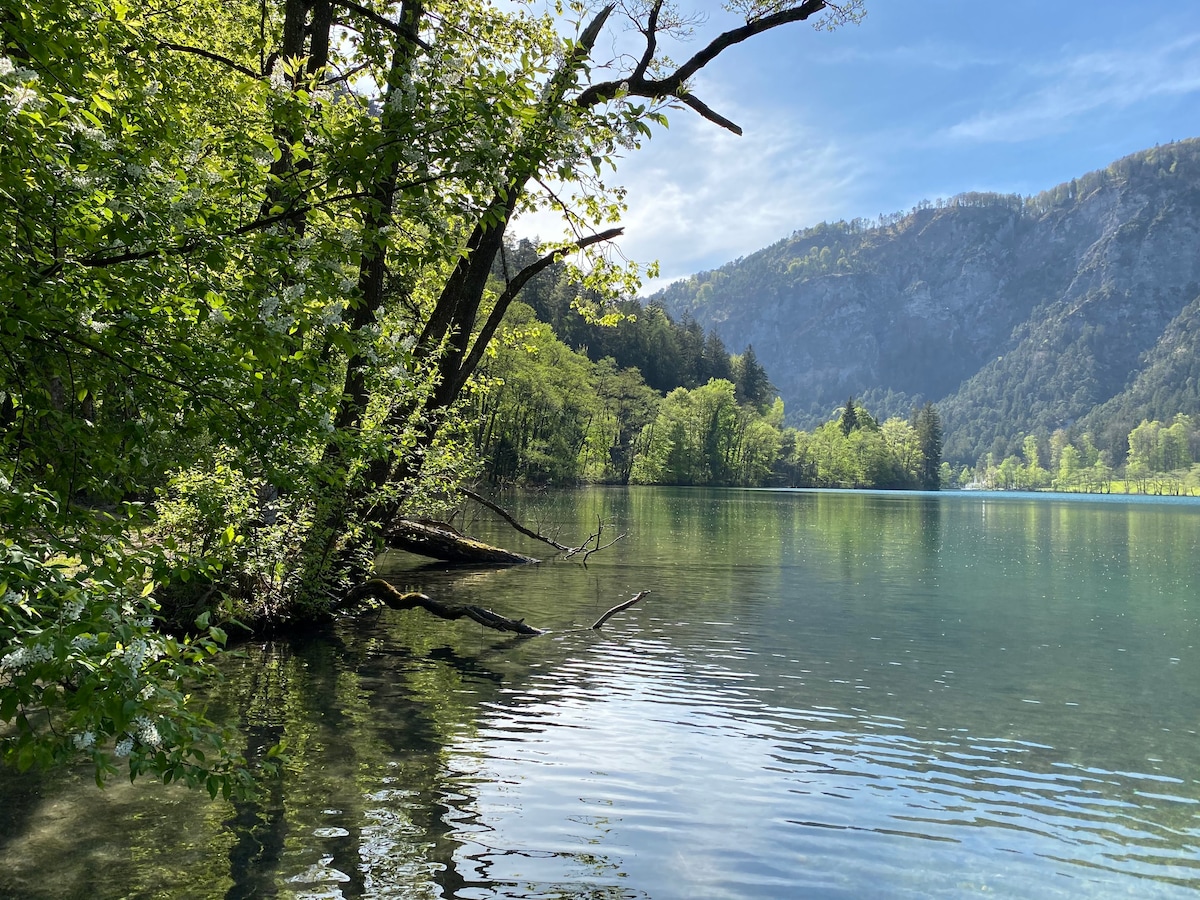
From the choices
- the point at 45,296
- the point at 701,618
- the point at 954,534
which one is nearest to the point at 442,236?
the point at 45,296

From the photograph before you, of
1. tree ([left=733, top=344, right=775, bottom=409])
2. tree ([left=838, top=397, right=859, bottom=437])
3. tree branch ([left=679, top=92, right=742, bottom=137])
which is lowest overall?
tree branch ([left=679, top=92, right=742, bottom=137])

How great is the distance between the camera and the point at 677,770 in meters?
9.16

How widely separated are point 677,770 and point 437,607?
7810mm

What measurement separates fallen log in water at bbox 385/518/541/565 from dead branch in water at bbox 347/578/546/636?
7.90 metres

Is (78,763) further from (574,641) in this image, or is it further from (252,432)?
(574,641)

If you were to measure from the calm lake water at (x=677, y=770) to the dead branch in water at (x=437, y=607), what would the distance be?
0.42 metres

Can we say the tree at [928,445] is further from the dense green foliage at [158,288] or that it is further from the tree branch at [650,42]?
the dense green foliage at [158,288]

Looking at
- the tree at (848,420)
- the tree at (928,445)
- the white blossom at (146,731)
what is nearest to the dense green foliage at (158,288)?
the white blossom at (146,731)

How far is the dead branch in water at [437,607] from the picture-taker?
15.7 metres

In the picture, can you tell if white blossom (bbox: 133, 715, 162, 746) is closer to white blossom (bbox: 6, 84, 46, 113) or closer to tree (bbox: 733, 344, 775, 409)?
white blossom (bbox: 6, 84, 46, 113)

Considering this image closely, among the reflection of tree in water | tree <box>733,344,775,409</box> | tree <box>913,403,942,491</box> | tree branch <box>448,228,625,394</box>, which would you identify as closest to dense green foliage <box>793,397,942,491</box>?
tree <box>913,403,942,491</box>

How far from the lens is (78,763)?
8.18m

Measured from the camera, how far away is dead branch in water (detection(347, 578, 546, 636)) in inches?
617

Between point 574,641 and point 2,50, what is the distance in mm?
Answer: 13529
